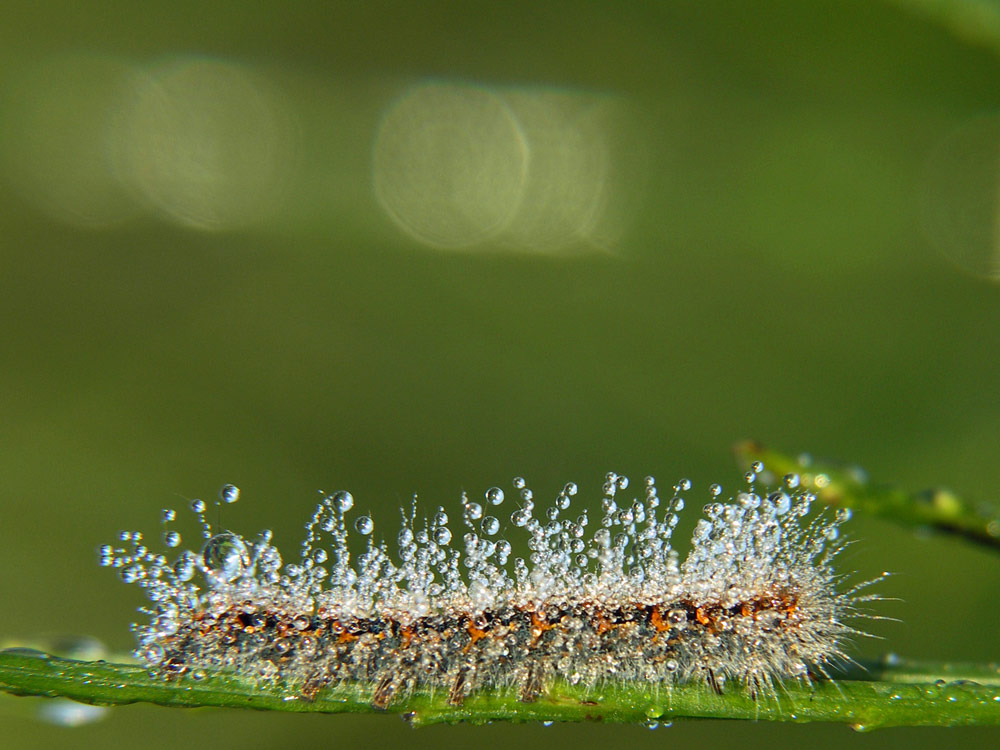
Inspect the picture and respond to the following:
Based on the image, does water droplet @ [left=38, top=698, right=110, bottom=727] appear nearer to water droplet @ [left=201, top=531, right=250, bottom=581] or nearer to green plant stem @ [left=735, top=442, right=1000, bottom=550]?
water droplet @ [left=201, top=531, right=250, bottom=581]

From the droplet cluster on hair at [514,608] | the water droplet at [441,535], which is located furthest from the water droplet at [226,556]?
the water droplet at [441,535]

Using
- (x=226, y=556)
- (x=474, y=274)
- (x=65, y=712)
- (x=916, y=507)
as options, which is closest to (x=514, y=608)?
(x=226, y=556)

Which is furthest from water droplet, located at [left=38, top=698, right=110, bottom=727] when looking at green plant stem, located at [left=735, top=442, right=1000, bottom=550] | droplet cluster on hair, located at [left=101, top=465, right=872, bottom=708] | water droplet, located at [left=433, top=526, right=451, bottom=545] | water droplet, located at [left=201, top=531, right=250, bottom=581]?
green plant stem, located at [left=735, top=442, right=1000, bottom=550]

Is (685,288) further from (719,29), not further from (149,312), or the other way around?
(149,312)

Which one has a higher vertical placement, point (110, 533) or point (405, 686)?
point (110, 533)

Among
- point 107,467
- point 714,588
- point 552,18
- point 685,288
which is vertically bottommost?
point 714,588

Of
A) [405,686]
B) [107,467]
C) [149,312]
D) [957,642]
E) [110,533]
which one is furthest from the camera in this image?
[149,312]

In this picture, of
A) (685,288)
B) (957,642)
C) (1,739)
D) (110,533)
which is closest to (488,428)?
(685,288)
